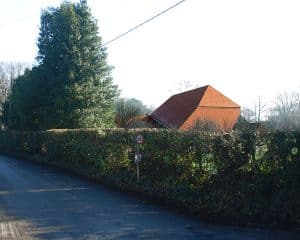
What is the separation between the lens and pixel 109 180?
54.5ft

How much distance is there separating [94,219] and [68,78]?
26.2 m

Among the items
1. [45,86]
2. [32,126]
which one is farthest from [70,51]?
[32,126]

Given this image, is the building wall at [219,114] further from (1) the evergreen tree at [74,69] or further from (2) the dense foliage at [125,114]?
(1) the evergreen tree at [74,69]

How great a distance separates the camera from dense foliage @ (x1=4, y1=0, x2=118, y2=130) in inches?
1403

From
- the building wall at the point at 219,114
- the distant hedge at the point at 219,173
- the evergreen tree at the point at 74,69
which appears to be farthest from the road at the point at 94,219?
the building wall at the point at 219,114

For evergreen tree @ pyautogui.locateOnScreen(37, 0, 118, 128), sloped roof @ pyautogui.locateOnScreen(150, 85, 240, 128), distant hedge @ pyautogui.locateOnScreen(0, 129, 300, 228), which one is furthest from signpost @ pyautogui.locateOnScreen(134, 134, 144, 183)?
sloped roof @ pyautogui.locateOnScreen(150, 85, 240, 128)

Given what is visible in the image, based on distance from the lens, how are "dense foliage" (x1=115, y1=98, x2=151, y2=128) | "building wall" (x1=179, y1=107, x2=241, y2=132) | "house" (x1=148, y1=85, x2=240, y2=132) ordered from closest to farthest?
"building wall" (x1=179, y1=107, x2=241, y2=132), "dense foliage" (x1=115, y1=98, x2=151, y2=128), "house" (x1=148, y1=85, x2=240, y2=132)

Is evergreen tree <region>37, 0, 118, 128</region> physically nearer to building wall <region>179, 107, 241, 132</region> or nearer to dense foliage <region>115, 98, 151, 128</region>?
dense foliage <region>115, 98, 151, 128</region>

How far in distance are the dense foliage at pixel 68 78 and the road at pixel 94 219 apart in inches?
824

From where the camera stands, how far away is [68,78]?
3534 cm

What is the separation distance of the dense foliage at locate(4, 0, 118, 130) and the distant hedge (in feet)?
63.1

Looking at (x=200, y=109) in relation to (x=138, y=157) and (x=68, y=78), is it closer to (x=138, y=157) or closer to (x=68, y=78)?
(x=68, y=78)

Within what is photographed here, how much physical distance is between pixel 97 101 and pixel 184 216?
88.7ft

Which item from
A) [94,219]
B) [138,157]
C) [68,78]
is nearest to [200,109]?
[68,78]
